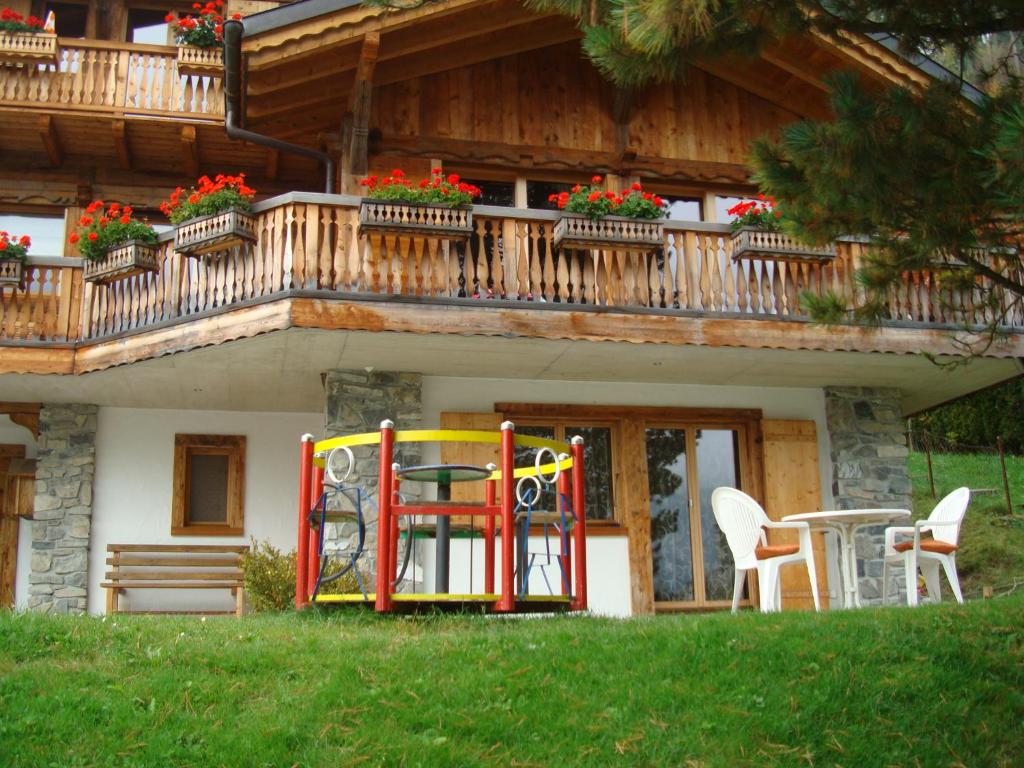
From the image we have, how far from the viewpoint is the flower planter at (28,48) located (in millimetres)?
12211

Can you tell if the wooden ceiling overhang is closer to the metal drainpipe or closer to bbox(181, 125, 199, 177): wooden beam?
the metal drainpipe

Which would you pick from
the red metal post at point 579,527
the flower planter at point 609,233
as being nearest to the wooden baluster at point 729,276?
the flower planter at point 609,233

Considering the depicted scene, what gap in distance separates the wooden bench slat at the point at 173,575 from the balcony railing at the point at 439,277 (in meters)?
2.47

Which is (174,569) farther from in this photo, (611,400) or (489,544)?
(489,544)

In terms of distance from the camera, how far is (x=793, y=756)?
495 centimetres

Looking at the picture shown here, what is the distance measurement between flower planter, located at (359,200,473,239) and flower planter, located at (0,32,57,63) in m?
4.76

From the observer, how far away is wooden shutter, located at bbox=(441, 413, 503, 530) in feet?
36.3

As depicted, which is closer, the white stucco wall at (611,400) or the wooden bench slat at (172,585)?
the white stucco wall at (611,400)

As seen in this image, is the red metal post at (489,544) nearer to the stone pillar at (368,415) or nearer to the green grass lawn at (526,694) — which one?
the green grass lawn at (526,694)

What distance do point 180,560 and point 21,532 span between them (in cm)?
202

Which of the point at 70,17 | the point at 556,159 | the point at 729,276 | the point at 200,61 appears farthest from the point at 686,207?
the point at 70,17

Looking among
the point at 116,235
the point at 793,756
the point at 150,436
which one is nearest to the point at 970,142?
the point at 793,756

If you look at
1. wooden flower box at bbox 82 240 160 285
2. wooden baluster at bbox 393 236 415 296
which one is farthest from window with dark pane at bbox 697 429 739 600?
wooden flower box at bbox 82 240 160 285

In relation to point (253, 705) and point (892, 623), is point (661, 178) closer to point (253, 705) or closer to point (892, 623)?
point (892, 623)
